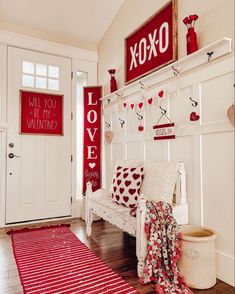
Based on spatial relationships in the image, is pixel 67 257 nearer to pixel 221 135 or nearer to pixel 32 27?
pixel 221 135

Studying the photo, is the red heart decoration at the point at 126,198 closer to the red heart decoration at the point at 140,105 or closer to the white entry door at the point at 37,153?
the red heart decoration at the point at 140,105

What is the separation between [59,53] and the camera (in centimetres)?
384

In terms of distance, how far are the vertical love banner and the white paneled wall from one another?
1.31 metres

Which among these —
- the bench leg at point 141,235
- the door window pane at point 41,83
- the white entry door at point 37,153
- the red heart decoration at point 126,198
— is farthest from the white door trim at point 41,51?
the bench leg at point 141,235

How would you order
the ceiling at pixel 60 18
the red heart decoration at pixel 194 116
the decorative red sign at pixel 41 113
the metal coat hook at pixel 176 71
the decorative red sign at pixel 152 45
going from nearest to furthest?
the red heart decoration at pixel 194 116
the metal coat hook at pixel 176 71
the decorative red sign at pixel 152 45
the ceiling at pixel 60 18
the decorative red sign at pixel 41 113

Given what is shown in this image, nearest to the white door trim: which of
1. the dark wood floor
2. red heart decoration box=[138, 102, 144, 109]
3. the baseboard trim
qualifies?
the dark wood floor

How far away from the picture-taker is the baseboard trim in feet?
6.21

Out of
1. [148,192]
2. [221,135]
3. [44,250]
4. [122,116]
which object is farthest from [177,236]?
[122,116]

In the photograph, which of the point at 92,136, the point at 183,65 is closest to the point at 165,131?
the point at 183,65

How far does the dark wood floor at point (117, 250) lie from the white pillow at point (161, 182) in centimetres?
62

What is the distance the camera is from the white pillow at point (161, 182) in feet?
7.43

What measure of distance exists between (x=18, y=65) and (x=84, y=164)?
5.52 feet

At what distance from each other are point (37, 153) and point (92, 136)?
2.75 feet

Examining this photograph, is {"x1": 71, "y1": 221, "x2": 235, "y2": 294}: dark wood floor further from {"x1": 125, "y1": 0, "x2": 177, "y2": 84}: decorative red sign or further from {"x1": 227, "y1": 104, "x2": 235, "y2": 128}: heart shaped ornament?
{"x1": 125, "y1": 0, "x2": 177, "y2": 84}: decorative red sign
